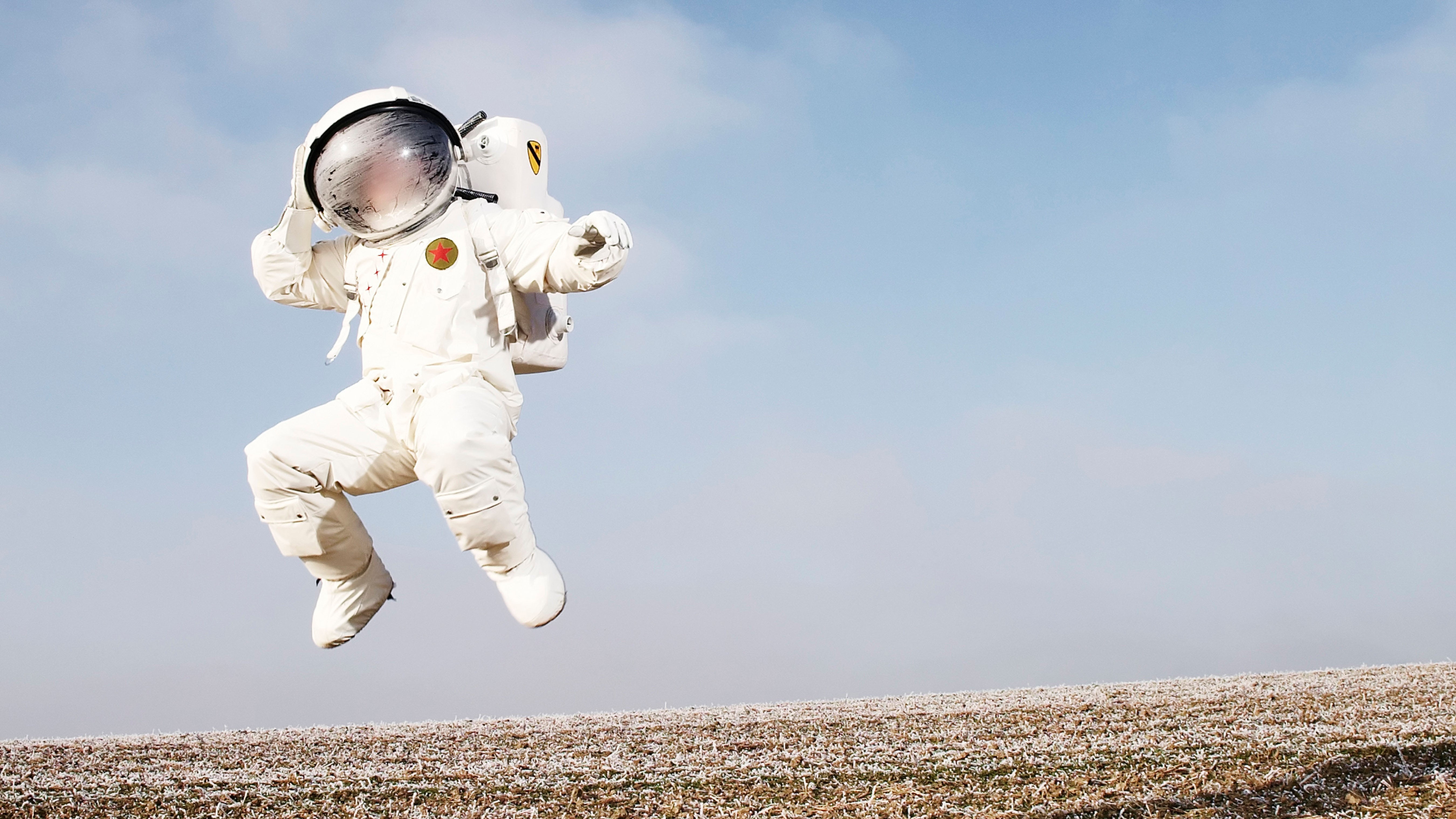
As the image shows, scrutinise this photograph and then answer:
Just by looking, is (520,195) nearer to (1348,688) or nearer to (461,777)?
(461,777)

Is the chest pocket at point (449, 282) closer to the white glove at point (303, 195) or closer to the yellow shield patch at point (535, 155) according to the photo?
the white glove at point (303, 195)

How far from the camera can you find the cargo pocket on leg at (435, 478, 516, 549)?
419 cm

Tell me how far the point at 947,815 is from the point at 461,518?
10.7 ft

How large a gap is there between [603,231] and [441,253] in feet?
2.40

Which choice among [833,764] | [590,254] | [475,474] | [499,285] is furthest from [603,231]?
[833,764]

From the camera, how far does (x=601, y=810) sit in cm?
639

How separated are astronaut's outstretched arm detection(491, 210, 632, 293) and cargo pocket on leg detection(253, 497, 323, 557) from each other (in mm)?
1203

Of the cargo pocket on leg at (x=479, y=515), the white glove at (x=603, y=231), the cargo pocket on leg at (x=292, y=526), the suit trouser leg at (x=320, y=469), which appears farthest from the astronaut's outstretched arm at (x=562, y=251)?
the cargo pocket on leg at (x=292, y=526)

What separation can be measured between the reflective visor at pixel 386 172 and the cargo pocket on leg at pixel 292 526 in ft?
3.60

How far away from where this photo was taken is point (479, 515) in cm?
421

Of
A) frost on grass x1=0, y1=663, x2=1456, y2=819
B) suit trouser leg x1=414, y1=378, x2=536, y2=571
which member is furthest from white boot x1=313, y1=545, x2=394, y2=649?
frost on grass x1=0, y1=663, x2=1456, y2=819

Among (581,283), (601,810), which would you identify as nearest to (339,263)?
(581,283)

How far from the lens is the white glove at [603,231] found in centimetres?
432

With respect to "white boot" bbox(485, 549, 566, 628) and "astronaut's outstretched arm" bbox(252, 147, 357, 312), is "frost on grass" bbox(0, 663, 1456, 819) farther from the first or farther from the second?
"astronaut's outstretched arm" bbox(252, 147, 357, 312)
